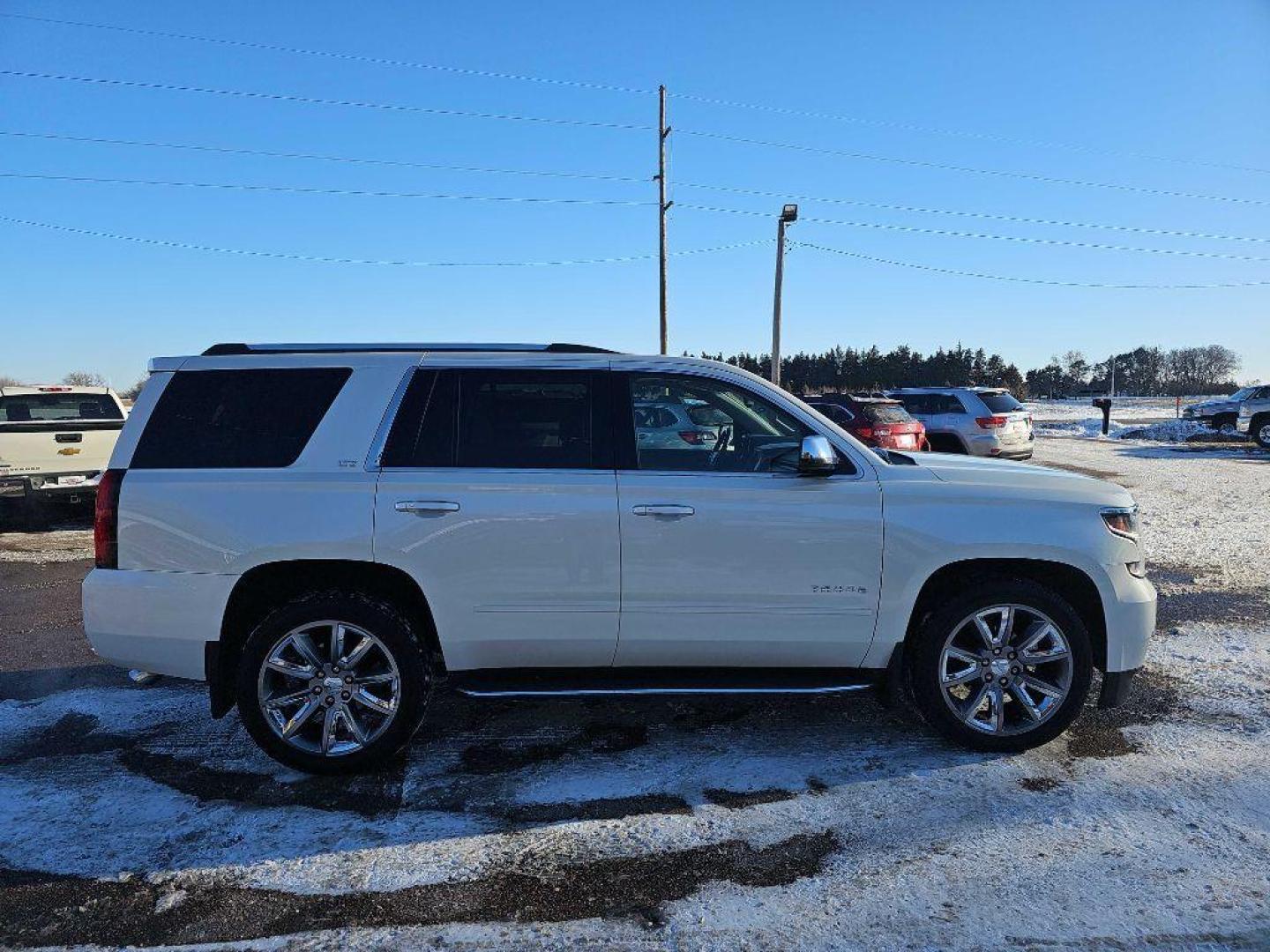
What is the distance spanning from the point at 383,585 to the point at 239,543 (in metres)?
0.64

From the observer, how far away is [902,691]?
13.8 feet

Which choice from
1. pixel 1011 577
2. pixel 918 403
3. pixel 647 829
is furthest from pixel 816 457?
pixel 918 403

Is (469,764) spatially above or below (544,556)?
below

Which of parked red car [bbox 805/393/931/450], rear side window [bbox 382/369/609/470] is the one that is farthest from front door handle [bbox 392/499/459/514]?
parked red car [bbox 805/393/931/450]

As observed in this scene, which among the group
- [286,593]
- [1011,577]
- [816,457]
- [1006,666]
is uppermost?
[816,457]

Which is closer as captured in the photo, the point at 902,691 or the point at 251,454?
the point at 251,454

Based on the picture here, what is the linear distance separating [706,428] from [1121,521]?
2020 mm

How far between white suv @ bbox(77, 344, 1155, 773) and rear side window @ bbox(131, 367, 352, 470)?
1 cm

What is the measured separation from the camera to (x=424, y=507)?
3531 millimetres

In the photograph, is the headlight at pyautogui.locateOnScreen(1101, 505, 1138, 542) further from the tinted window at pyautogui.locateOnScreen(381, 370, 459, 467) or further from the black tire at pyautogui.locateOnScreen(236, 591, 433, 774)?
the black tire at pyautogui.locateOnScreen(236, 591, 433, 774)

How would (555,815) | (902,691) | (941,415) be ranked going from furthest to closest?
(941,415)
(902,691)
(555,815)

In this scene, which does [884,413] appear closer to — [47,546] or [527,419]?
[527,419]

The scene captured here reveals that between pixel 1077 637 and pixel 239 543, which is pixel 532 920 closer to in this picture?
pixel 239 543

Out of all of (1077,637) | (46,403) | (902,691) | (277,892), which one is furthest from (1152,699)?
(46,403)
